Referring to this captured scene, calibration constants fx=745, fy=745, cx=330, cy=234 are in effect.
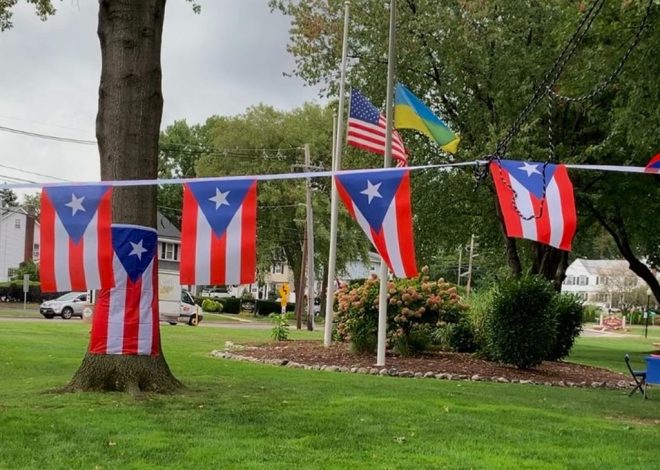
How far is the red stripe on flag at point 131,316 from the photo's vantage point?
325 inches

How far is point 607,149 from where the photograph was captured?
19031 mm

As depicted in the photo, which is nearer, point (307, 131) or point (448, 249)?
point (448, 249)

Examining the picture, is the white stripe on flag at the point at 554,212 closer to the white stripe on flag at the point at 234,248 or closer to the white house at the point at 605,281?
the white stripe on flag at the point at 234,248

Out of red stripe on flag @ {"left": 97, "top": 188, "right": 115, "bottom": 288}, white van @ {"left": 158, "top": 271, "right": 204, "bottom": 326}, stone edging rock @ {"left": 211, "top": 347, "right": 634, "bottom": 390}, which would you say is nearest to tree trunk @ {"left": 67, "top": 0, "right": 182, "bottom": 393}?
red stripe on flag @ {"left": 97, "top": 188, "right": 115, "bottom": 288}

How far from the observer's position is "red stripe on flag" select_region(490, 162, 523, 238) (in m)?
7.54

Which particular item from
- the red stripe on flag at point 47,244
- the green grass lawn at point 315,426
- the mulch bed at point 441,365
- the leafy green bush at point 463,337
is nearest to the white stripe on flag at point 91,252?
the red stripe on flag at point 47,244

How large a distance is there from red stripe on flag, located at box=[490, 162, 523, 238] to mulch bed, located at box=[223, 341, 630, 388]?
5459 mm

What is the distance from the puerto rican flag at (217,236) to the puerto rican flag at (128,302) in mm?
979

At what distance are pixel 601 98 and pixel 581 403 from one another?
11842 millimetres

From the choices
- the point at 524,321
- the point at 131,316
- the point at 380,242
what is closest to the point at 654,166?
the point at 380,242

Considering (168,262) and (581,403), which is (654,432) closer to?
(581,403)

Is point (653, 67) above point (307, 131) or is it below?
below

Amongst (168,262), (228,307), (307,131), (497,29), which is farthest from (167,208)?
(497,29)

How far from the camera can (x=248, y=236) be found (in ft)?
24.5
